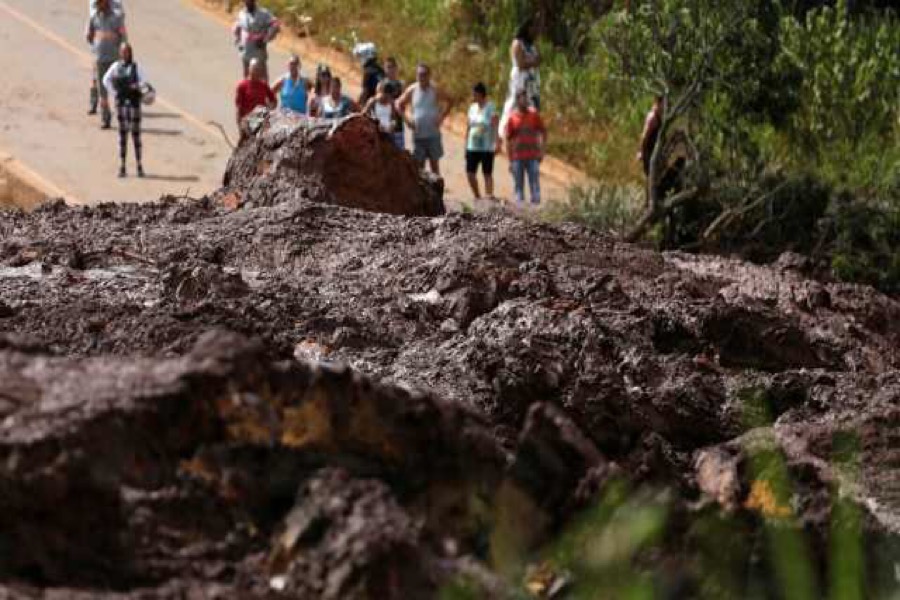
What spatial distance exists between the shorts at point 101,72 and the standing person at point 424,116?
155 inches

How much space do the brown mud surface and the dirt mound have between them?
4.5 inches

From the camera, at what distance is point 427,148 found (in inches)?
832

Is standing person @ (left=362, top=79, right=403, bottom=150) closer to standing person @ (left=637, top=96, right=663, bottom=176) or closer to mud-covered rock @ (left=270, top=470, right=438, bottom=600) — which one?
standing person @ (left=637, top=96, right=663, bottom=176)

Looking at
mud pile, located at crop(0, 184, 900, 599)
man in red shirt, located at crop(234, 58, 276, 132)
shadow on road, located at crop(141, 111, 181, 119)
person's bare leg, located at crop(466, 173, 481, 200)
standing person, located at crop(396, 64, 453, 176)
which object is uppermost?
shadow on road, located at crop(141, 111, 181, 119)

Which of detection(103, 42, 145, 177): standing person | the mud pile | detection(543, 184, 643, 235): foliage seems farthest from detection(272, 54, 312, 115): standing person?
the mud pile

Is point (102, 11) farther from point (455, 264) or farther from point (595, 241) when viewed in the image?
point (455, 264)

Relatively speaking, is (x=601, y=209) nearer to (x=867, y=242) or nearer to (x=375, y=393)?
(x=867, y=242)

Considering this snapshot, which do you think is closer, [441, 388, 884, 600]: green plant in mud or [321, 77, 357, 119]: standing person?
[441, 388, 884, 600]: green plant in mud

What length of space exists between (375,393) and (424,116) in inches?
619

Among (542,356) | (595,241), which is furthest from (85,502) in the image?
(595,241)

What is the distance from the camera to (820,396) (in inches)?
349

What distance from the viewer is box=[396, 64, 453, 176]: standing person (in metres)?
20.9

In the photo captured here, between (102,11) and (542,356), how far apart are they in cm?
1571

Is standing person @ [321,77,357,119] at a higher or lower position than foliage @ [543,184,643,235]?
higher
